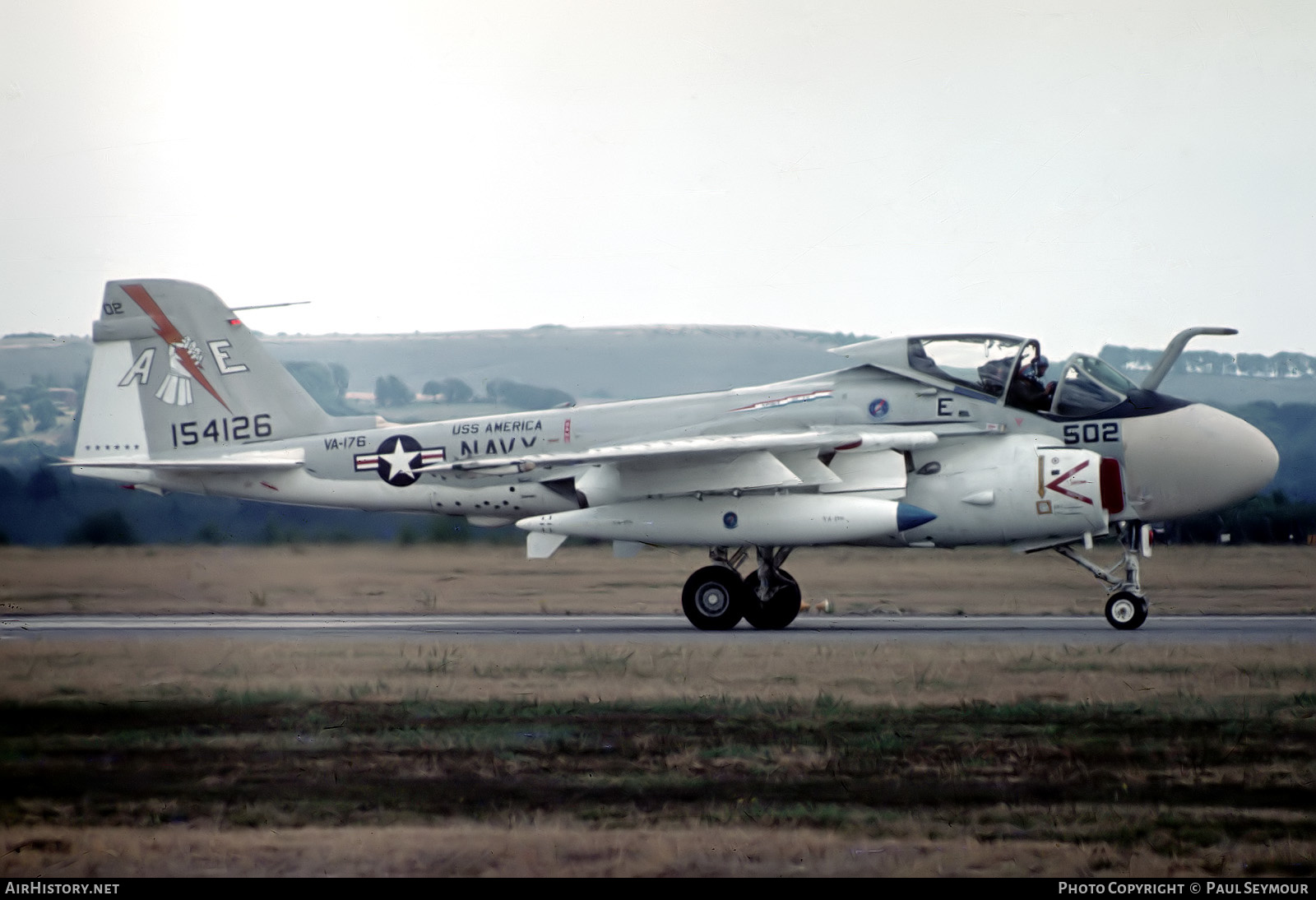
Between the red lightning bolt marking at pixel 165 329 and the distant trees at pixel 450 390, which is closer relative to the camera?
the red lightning bolt marking at pixel 165 329

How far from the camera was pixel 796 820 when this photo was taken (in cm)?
580

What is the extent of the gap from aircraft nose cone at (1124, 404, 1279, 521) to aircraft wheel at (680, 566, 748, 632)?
154 inches

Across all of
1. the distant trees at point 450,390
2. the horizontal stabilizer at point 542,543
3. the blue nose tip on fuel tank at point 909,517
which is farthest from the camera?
the distant trees at point 450,390

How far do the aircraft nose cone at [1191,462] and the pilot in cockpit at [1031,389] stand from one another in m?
0.80

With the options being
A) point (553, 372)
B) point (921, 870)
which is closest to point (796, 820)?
point (921, 870)

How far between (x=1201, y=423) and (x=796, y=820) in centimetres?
839

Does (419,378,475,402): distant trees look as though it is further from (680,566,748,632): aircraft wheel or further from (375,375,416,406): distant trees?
(680,566,748,632): aircraft wheel

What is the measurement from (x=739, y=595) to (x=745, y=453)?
4.76 feet

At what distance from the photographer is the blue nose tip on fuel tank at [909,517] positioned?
12633 mm

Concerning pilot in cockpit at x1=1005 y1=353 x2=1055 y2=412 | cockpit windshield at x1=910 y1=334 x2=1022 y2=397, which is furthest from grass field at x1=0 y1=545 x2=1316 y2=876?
cockpit windshield at x1=910 y1=334 x2=1022 y2=397

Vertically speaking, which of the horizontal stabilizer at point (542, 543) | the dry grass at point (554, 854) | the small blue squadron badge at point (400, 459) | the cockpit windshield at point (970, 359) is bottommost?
the dry grass at point (554, 854)

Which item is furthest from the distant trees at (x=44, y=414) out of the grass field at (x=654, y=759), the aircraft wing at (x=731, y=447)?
the aircraft wing at (x=731, y=447)

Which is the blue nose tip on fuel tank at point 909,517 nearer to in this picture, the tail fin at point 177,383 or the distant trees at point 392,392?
the tail fin at point 177,383

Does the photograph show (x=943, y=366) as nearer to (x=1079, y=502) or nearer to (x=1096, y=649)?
(x=1079, y=502)
